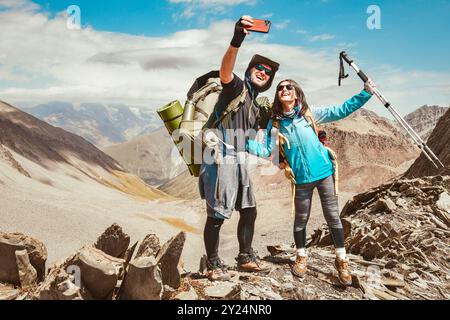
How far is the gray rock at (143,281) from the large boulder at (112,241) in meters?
1.24

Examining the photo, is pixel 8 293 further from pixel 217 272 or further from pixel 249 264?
pixel 249 264

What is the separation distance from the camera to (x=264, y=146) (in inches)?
196

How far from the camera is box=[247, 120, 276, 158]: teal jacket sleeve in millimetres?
4895

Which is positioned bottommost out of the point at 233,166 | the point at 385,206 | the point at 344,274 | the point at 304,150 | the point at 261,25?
the point at 344,274

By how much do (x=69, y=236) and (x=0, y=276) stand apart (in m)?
22.4

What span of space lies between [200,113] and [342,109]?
6.09ft

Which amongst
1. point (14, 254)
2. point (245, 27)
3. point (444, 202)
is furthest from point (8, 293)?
point (444, 202)

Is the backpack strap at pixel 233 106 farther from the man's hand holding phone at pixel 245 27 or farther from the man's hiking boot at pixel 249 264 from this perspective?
the man's hiking boot at pixel 249 264

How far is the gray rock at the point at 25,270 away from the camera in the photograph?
442 centimetres

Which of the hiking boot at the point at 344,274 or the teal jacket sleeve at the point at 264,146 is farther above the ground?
the teal jacket sleeve at the point at 264,146

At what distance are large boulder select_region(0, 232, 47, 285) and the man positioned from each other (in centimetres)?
206

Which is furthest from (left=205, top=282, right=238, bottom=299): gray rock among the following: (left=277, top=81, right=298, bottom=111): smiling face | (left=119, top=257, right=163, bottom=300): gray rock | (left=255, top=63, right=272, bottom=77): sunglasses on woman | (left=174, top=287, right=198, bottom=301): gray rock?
(left=255, top=63, right=272, bottom=77): sunglasses on woman

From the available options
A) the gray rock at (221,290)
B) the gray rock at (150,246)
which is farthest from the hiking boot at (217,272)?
the gray rock at (150,246)

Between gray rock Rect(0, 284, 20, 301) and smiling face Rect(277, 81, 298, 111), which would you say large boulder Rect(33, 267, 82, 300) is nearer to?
gray rock Rect(0, 284, 20, 301)
